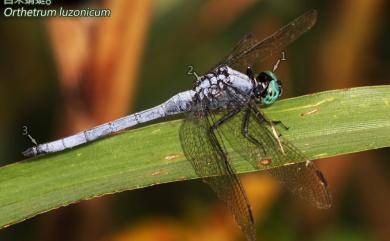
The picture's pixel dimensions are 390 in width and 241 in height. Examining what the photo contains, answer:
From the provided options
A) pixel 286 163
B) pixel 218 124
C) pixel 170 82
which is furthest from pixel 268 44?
pixel 286 163

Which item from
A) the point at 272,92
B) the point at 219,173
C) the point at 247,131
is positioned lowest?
the point at 219,173

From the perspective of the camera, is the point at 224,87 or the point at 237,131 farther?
the point at 224,87

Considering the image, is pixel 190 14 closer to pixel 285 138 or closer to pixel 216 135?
pixel 216 135

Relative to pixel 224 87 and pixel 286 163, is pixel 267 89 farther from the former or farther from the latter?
pixel 286 163

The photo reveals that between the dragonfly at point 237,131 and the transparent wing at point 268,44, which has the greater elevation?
the transparent wing at point 268,44

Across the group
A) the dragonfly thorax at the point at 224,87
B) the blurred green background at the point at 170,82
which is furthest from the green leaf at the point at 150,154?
the blurred green background at the point at 170,82

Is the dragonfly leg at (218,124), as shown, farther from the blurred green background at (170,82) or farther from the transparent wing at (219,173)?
A: the blurred green background at (170,82)

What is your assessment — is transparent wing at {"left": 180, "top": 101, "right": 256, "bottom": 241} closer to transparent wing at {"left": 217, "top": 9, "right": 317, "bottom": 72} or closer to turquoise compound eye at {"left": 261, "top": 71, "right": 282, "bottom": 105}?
turquoise compound eye at {"left": 261, "top": 71, "right": 282, "bottom": 105}
